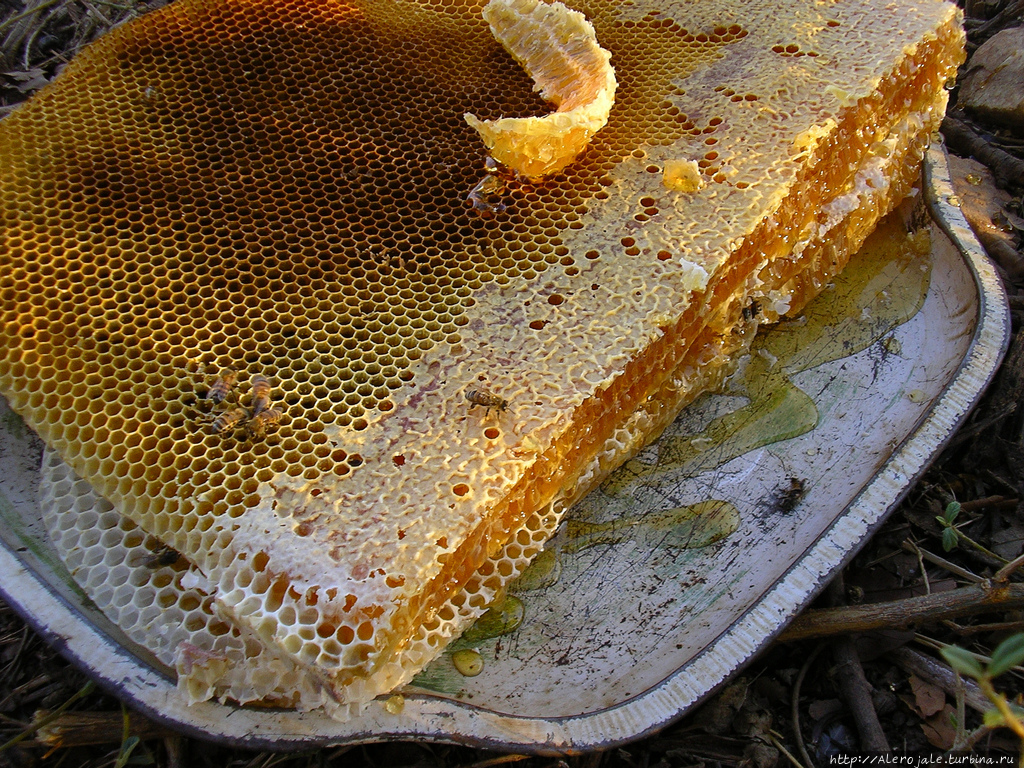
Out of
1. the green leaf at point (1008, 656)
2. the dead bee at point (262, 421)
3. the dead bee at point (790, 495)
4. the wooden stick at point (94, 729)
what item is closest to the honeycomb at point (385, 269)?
the dead bee at point (262, 421)

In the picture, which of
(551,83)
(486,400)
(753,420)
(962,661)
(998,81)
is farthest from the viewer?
(998,81)

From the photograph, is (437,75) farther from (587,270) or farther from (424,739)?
(424,739)

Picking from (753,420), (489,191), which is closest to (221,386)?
(489,191)

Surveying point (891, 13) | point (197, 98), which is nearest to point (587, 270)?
point (197, 98)

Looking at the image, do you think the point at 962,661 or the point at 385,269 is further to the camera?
the point at 385,269

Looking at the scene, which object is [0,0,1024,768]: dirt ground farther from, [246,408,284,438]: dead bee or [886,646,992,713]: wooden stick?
[246,408,284,438]: dead bee

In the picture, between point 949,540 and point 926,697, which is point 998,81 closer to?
point 949,540

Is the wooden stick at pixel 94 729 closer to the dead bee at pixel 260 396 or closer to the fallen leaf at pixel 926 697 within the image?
the dead bee at pixel 260 396
